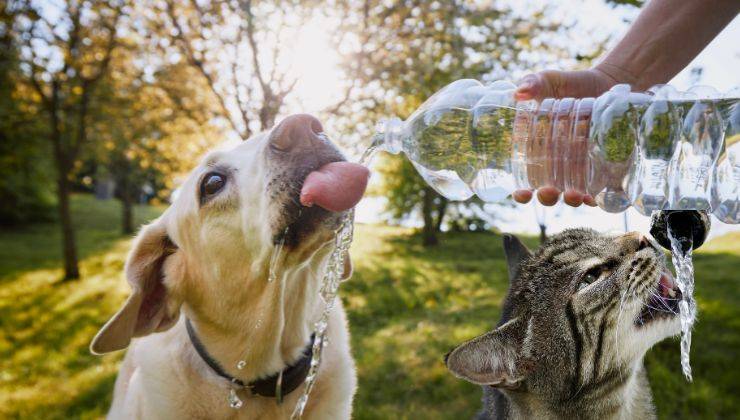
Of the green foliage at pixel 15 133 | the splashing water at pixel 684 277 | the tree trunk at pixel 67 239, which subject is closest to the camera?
the splashing water at pixel 684 277

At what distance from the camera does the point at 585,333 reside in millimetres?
2561

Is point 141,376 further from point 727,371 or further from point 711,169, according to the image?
point 727,371

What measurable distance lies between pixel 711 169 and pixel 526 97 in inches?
34.9

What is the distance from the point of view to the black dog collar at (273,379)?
2953 millimetres

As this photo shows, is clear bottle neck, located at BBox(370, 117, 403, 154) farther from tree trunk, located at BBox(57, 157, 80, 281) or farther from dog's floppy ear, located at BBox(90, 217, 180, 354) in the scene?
tree trunk, located at BBox(57, 157, 80, 281)

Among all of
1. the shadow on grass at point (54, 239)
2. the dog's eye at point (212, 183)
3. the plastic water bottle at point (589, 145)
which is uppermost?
the plastic water bottle at point (589, 145)

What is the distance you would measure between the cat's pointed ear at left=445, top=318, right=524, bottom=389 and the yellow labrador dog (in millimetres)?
874

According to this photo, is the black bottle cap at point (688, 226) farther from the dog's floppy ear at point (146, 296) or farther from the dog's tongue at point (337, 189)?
the dog's floppy ear at point (146, 296)

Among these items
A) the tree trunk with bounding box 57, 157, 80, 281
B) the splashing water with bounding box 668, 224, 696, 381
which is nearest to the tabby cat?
the splashing water with bounding box 668, 224, 696, 381

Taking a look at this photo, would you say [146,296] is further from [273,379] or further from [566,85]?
[566,85]

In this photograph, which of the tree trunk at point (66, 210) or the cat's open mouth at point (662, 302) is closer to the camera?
the cat's open mouth at point (662, 302)

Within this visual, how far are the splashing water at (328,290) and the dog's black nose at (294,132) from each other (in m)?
0.33

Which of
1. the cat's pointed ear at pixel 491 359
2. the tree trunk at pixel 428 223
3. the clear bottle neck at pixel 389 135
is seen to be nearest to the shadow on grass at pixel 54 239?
the tree trunk at pixel 428 223

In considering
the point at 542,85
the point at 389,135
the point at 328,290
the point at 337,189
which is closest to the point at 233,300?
the point at 328,290
